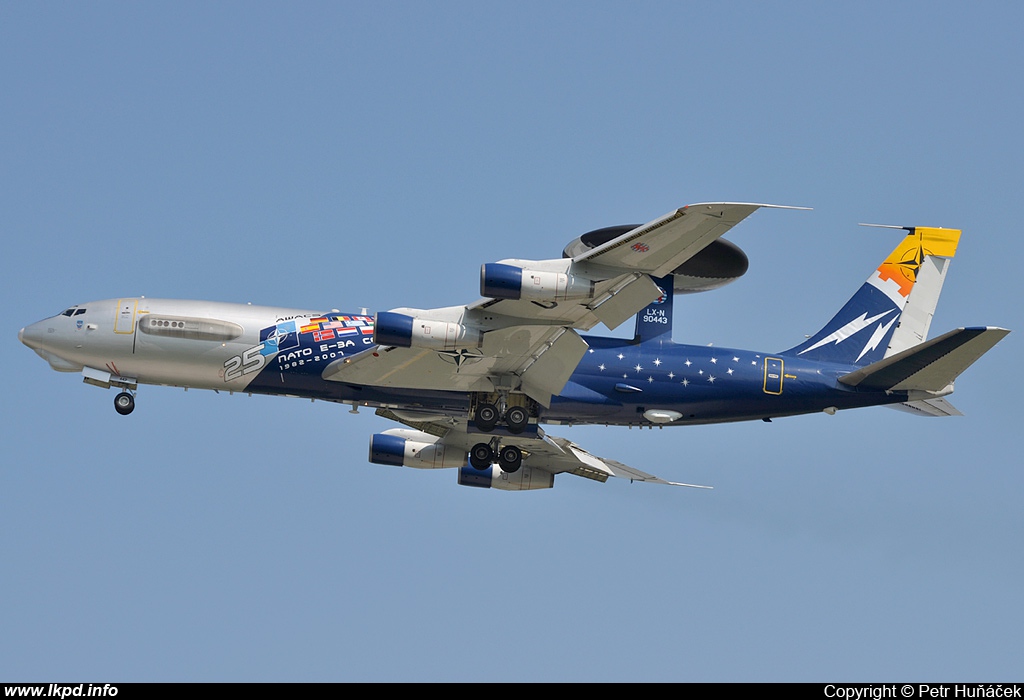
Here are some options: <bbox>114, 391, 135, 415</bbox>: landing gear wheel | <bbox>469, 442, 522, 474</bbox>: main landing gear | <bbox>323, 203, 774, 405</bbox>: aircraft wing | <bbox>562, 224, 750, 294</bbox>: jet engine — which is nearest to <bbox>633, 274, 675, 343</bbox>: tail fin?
<bbox>562, 224, 750, 294</bbox>: jet engine

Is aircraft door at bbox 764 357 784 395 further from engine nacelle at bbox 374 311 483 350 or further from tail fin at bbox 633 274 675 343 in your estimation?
engine nacelle at bbox 374 311 483 350

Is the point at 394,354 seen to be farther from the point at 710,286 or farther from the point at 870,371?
the point at 870,371

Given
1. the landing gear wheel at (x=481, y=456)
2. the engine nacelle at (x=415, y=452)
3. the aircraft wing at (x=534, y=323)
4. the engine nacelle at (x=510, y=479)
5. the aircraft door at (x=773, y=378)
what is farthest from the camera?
the engine nacelle at (x=510, y=479)

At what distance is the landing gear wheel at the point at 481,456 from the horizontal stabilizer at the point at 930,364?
Answer: 12.1 m

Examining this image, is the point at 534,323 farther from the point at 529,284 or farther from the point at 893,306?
the point at 893,306

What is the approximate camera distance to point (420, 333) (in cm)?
3784

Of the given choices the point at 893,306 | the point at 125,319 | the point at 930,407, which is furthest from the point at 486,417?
the point at 893,306

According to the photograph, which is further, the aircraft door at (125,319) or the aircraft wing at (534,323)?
the aircraft door at (125,319)

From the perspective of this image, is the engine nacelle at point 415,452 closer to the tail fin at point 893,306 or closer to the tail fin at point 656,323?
the tail fin at point 656,323

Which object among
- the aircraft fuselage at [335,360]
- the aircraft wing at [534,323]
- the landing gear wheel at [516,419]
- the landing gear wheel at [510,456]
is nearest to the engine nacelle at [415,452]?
the landing gear wheel at [510,456]

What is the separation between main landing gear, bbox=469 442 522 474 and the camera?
4488cm

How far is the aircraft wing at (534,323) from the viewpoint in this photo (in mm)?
33906

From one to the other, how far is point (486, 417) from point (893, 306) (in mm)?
16184
